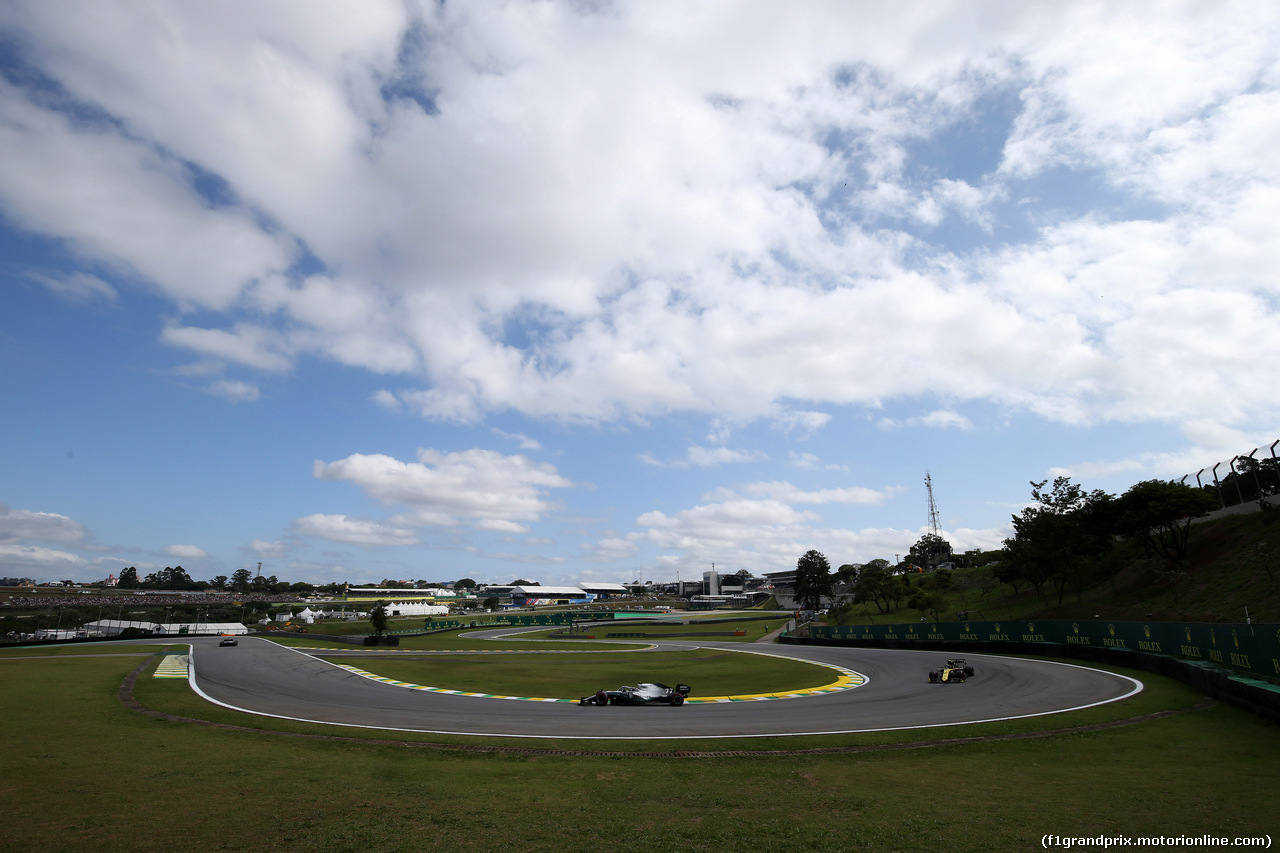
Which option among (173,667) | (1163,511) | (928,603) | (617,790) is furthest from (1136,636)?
(173,667)

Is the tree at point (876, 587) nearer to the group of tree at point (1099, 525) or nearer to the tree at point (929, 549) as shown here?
the group of tree at point (1099, 525)

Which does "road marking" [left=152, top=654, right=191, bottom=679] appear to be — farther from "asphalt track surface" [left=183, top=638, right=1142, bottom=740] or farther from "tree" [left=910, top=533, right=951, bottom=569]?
"tree" [left=910, top=533, right=951, bottom=569]

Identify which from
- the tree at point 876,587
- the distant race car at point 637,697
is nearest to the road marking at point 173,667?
the distant race car at point 637,697

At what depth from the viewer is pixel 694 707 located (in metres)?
27.1

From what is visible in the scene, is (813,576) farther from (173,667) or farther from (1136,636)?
(173,667)

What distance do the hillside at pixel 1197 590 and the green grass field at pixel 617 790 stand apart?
4448 centimetres

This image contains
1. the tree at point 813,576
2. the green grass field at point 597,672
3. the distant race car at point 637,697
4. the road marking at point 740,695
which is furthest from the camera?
the tree at point 813,576

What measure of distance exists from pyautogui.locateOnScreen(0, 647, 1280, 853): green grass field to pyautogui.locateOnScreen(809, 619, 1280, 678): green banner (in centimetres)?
523

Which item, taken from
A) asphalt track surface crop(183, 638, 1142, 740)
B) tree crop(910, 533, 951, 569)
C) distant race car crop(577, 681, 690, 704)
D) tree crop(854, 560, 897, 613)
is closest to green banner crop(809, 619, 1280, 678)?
asphalt track surface crop(183, 638, 1142, 740)

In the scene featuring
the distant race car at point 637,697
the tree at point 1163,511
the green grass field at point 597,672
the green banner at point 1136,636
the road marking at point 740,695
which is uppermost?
the tree at point 1163,511

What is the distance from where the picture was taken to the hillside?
51.5 metres

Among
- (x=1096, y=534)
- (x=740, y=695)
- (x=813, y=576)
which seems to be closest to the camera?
(x=740, y=695)

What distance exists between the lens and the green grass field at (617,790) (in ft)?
35.8

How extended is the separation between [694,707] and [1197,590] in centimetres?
6127
